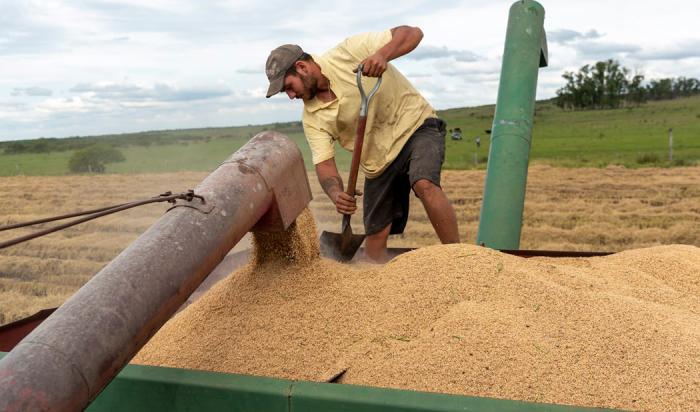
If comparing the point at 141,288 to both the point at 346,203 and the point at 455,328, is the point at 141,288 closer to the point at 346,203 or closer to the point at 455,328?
the point at 455,328

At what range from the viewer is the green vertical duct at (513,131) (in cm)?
409

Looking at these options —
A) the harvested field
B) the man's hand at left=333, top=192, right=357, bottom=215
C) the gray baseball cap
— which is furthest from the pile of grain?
the harvested field

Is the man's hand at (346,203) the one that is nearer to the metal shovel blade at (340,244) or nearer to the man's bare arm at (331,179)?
the man's bare arm at (331,179)

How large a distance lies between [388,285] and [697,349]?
3.15 ft

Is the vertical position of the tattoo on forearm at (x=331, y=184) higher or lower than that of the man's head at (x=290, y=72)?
lower

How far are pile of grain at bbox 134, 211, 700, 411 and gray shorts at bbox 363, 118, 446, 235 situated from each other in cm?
112

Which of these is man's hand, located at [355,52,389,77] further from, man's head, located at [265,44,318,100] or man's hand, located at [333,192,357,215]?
man's hand, located at [333,192,357,215]

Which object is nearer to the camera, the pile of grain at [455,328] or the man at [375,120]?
the pile of grain at [455,328]

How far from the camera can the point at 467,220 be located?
898 centimetres

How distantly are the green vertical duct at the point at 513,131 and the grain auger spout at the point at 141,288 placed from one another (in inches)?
78.3

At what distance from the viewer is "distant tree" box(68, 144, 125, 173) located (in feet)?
84.8

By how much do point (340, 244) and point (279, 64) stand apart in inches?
44.7

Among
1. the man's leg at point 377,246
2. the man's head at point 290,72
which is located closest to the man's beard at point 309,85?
the man's head at point 290,72

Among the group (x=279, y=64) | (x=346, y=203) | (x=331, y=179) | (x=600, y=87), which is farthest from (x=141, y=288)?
(x=600, y=87)
